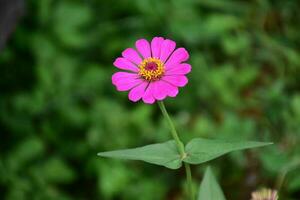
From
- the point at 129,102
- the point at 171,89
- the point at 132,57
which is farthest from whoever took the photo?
the point at 129,102

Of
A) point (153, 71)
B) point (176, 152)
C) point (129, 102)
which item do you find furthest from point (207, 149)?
point (129, 102)

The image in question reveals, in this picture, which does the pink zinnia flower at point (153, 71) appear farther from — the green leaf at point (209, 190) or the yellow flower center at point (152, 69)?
the green leaf at point (209, 190)

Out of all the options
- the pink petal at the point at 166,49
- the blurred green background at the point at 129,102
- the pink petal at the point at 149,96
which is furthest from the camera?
the blurred green background at the point at 129,102

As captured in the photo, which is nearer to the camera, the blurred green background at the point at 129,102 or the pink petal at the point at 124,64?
the pink petal at the point at 124,64

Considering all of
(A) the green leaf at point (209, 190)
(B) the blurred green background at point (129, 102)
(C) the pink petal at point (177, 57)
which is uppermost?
(B) the blurred green background at point (129, 102)

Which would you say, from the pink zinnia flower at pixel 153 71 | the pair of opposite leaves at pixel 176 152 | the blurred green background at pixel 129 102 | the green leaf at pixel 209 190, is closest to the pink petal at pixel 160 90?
the pink zinnia flower at pixel 153 71

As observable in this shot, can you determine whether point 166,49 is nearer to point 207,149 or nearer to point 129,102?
point 207,149
